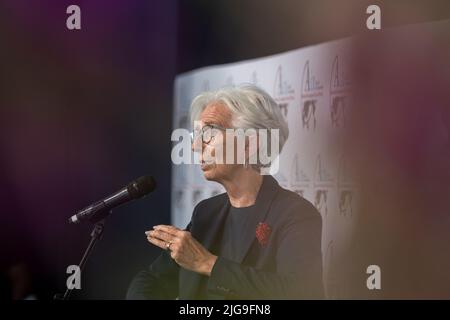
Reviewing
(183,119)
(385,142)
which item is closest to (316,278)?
(385,142)

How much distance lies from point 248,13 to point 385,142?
79 cm

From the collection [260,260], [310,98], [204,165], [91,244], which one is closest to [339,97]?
[310,98]

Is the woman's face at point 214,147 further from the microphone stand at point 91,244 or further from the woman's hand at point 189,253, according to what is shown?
the microphone stand at point 91,244

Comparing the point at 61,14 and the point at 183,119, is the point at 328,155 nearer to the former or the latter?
the point at 183,119

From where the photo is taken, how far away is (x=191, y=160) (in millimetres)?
2822

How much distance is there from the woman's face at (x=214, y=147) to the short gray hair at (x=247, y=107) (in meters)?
0.03

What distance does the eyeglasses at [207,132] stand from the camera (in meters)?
2.75

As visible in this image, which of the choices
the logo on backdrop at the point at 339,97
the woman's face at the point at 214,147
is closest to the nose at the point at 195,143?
the woman's face at the point at 214,147

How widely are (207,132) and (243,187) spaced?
27 cm

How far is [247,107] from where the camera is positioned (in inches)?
108

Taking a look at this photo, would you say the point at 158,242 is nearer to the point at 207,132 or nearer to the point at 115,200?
the point at 115,200

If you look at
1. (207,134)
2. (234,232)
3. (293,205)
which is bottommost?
(234,232)

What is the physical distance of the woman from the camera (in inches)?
105

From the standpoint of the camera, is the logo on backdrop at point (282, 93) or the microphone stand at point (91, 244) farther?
the logo on backdrop at point (282, 93)
